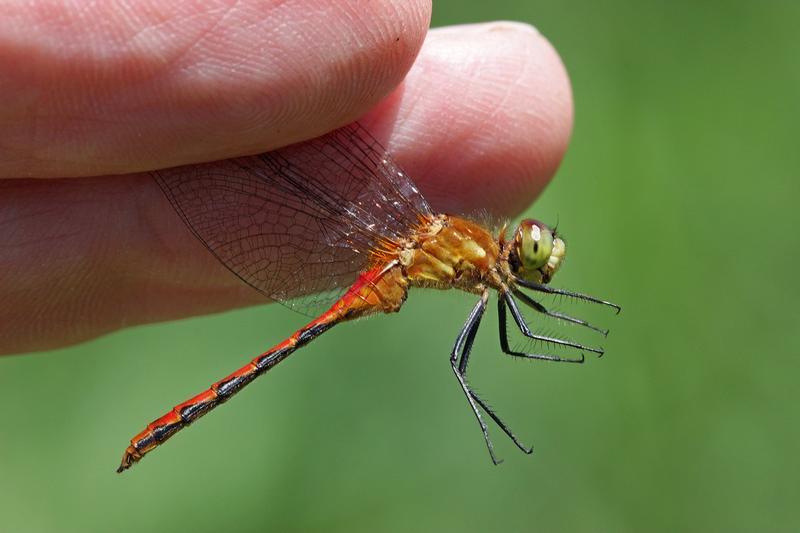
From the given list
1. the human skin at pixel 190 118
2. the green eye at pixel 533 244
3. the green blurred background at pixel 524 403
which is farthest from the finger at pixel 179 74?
the green blurred background at pixel 524 403

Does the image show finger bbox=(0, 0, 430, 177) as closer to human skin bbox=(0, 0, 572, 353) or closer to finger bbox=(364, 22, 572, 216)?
human skin bbox=(0, 0, 572, 353)

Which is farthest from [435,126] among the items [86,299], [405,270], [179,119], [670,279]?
A: [670,279]

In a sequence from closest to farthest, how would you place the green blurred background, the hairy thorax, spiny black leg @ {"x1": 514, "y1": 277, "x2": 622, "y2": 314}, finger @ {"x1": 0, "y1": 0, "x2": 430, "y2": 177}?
finger @ {"x1": 0, "y1": 0, "x2": 430, "y2": 177} < spiny black leg @ {"x1": 514, "y1": 277, "x2": 622, "y2": 314} < the hairy thorax < the green blurred background

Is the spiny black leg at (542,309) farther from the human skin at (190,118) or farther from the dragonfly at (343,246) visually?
the human skin at (190,118)

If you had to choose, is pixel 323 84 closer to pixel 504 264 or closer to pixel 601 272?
pixel 504 264

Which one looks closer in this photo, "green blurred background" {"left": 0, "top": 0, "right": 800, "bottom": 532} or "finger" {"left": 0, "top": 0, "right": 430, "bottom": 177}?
"finger" {"left": 0, "top": 0, "right": 430, "bottom": 177}

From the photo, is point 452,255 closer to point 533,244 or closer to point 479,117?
point 533,244

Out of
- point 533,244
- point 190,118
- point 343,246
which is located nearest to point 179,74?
point 190,118

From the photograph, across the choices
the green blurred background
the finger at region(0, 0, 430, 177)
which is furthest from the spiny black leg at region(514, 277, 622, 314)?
the green blurred background
